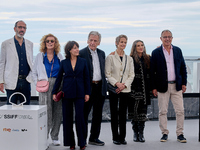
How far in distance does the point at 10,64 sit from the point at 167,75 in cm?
216

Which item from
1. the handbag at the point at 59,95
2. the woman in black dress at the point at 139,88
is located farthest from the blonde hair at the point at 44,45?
the woman in black dress at the point at 139,88

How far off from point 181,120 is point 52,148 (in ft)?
6.11


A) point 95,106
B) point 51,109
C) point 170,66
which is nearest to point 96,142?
point 95,106

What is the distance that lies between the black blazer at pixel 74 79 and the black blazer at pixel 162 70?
3.43 feet

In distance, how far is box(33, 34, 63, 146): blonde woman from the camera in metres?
4.46

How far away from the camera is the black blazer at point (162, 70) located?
469 cm

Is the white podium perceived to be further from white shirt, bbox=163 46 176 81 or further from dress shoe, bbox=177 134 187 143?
dress shoe, bbox=177 134 187 143

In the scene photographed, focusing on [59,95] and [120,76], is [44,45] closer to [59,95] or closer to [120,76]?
[59,95]

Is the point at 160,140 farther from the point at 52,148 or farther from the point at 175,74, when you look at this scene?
the point at 52,148

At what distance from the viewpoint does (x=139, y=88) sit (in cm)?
469

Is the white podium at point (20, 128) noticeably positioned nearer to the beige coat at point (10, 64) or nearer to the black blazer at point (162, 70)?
the beige coat at point (10, 64)

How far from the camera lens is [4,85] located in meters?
4.59

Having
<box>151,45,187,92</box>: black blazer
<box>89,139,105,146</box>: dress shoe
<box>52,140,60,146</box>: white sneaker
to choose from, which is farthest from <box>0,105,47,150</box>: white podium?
<box>151,45,187,92</box>: black blazer

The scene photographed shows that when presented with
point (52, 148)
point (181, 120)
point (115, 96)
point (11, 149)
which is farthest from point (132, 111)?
point (11, 149)
